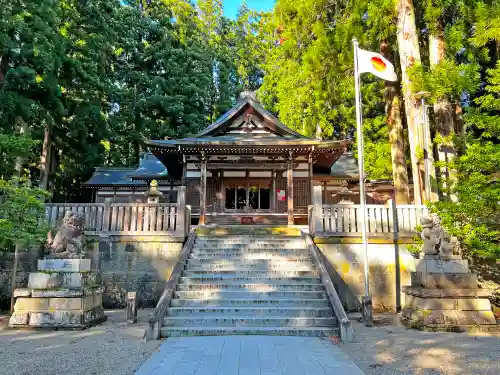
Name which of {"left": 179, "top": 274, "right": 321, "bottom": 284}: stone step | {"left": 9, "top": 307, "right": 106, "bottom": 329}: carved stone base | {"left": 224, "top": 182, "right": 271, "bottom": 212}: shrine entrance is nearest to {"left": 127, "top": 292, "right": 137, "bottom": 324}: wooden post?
{"left": 9, "top": 307, "right": 106, "bottom": 329}: carved stone base

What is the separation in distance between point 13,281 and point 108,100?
22.5 m

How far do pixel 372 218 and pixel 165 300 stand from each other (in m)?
6.25

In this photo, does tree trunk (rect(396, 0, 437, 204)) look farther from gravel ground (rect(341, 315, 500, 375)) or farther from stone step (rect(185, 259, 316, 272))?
gravel ground (rect(341, 315, 500, 375))

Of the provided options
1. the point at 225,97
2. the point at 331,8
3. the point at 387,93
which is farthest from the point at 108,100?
the point at 387,93

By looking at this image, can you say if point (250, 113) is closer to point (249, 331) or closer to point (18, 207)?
point (18, 207)

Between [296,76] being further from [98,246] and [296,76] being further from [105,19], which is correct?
[105,19]

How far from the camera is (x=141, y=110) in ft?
95.5

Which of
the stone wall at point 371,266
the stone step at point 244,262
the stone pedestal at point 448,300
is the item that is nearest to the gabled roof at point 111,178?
the stone step at point 244,262

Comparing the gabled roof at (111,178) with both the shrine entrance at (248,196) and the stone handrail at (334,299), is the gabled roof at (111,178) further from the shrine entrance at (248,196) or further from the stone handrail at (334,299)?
the stone handrail at (334,299)

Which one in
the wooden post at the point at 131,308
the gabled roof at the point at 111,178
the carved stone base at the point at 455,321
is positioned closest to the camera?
the carved stone base at the point at 455,321

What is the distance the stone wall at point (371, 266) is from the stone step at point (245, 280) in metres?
1.58

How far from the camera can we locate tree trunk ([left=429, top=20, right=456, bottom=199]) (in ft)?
33.8

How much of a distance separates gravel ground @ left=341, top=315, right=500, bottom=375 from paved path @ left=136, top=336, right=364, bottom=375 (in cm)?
44

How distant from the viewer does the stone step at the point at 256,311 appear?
7434 mm
